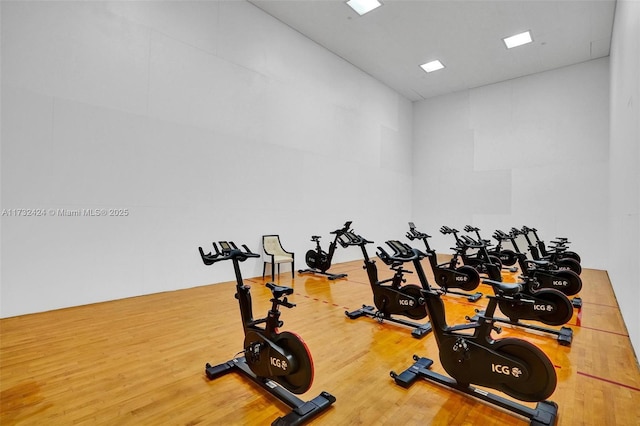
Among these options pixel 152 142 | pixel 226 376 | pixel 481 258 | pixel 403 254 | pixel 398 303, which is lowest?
pixel 226 376

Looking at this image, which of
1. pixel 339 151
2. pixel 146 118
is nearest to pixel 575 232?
pixel 339 151

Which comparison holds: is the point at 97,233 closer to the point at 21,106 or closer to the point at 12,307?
the point at 12,307

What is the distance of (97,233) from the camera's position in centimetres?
449

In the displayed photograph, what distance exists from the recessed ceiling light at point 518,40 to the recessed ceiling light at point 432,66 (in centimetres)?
163

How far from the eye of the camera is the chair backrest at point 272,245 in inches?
255

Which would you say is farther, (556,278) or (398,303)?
(556,278)

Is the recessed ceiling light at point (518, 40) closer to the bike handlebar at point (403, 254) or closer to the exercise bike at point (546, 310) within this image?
the exercise bike at point (546, 310)

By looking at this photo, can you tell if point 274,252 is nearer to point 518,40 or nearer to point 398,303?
point 398,303

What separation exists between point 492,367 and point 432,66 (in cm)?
879

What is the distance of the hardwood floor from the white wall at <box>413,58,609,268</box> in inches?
193

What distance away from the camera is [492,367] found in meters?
2.06

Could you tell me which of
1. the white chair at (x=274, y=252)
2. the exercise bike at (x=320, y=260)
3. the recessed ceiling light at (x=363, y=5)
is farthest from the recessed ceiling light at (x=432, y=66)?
the white chair at (x=274, y=252)

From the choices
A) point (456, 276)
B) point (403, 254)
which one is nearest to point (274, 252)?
point (456, 276)

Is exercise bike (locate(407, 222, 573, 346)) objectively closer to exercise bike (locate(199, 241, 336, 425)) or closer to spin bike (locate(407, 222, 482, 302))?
spin bike (locate(407, 222, 482, 302))
